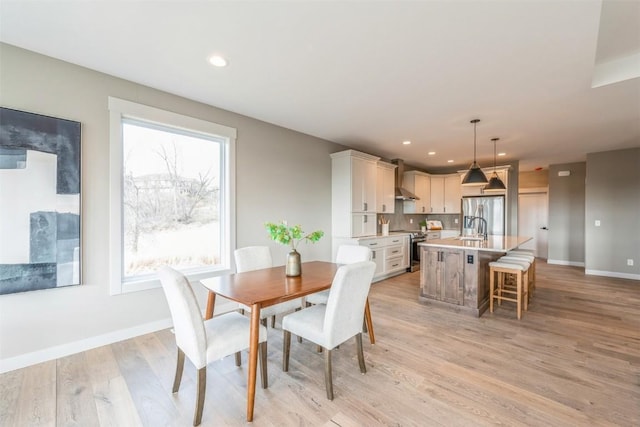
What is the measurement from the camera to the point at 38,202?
2273mm

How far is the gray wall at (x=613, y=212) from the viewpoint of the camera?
17.6 feet

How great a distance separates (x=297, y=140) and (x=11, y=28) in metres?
3.12

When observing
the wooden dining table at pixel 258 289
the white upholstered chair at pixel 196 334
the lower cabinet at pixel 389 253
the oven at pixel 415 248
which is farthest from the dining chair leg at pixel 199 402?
the oven at pixel 415 248

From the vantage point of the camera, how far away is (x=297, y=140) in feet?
14.6

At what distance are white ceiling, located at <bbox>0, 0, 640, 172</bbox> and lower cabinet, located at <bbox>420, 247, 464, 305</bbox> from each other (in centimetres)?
190

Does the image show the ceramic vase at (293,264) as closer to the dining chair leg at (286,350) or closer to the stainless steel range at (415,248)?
the dining chair leg at (286,350)

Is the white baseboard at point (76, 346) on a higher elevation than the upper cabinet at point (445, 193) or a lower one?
lower

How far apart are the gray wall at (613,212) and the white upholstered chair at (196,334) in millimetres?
7339

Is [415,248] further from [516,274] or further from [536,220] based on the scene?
[536,220]

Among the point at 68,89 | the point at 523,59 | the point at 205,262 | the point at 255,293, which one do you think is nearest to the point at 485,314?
the point at 523,59

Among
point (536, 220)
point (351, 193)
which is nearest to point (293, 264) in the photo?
point (351, 193)

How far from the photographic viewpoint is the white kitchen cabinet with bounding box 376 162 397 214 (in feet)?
18.2

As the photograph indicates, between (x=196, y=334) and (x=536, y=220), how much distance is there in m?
9.20

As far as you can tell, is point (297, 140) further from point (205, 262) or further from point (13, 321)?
point (13, 321)
